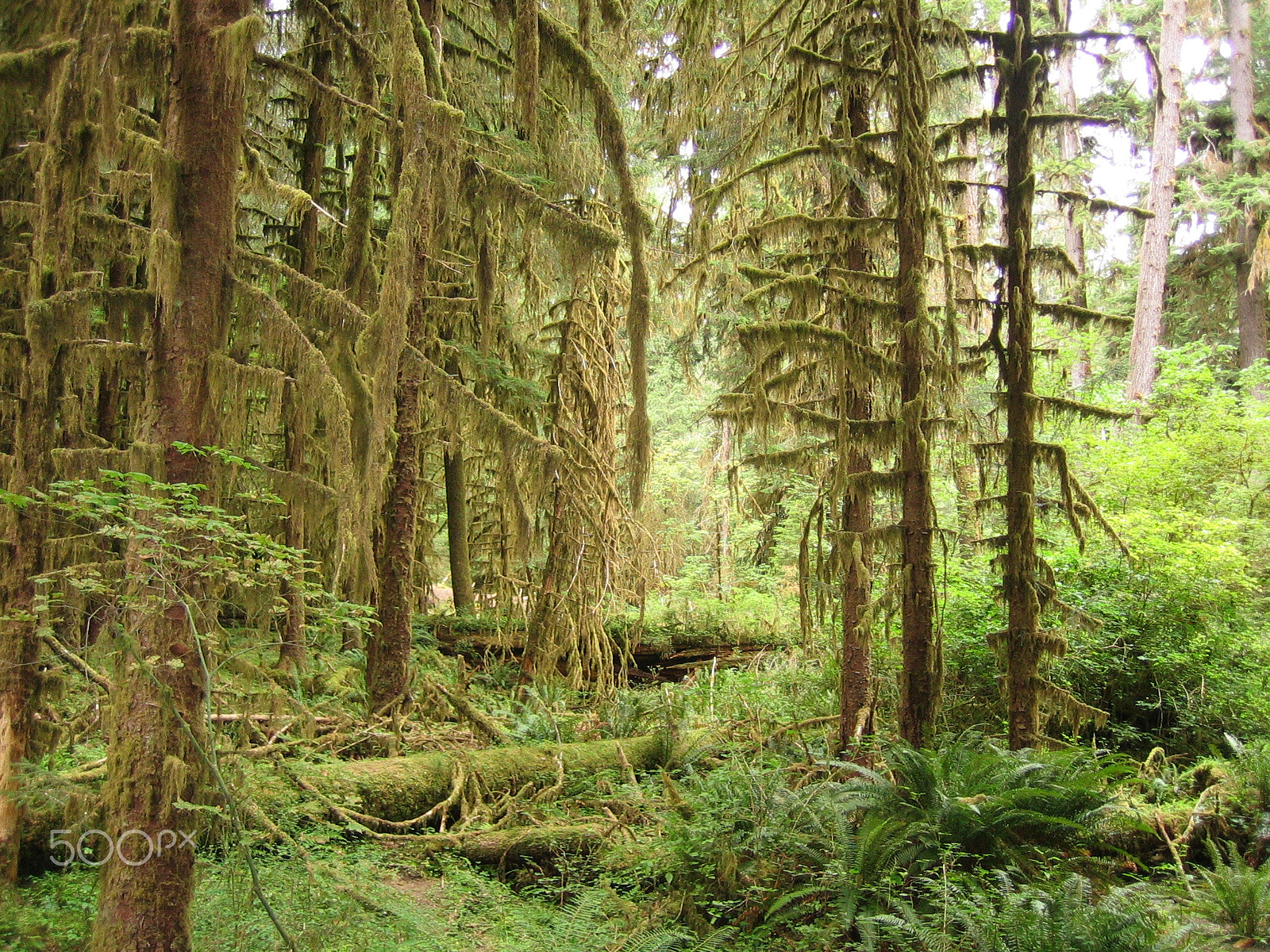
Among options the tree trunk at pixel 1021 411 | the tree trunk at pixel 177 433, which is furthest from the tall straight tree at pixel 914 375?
the tree trunk at pixel 177 433

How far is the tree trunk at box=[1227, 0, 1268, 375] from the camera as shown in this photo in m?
17.4

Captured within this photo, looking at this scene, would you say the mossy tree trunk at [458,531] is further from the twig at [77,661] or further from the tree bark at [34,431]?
the twig at [77,661]

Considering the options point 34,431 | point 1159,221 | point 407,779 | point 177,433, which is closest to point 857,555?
point 407,779

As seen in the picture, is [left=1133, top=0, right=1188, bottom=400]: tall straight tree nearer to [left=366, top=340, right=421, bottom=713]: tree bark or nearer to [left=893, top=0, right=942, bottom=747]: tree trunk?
[left=893, top=0, right=942, bottom=747]: tree trunk

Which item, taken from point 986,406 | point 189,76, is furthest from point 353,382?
point 986,406

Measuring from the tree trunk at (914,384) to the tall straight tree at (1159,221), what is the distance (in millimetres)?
11416

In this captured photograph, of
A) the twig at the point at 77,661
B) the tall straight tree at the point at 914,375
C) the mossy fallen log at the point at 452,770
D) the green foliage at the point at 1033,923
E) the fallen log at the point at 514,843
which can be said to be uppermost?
the tall straight tree at the point at 914,375

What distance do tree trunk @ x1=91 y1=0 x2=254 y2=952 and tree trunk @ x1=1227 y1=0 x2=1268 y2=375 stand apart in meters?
19.9

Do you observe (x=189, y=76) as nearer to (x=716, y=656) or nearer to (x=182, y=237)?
(x=182, y=237)

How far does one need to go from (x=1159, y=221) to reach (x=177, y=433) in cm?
1845

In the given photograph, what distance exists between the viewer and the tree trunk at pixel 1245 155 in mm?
17375

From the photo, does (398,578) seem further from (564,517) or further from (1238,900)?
(1238,900)

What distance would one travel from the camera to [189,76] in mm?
4219

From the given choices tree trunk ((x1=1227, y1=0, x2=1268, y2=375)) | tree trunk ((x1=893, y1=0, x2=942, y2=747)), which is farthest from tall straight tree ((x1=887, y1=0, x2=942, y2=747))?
tree trunk ((x1=1227, y1=0, x2=1268, y2=375))
